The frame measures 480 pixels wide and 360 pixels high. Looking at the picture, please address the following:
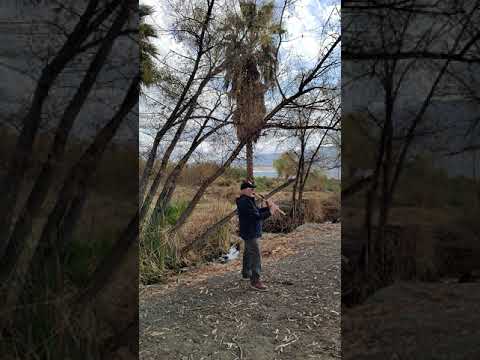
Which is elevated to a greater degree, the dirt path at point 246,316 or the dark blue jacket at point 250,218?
the dark blue jacket at point 250,218

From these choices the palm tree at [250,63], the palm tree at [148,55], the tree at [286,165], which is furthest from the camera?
the tree at [286,165]

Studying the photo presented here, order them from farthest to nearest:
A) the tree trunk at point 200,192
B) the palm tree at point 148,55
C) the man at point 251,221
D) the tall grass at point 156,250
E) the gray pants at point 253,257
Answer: the tree trunk at point 200,192 → the tall grass at point 156,250 → the palm tree at point 148,55 → the gray pants at point 253,257 → the man at point 251,221

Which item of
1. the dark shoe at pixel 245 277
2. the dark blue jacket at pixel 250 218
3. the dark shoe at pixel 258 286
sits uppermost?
the dark blue jacket at pixel 250 218

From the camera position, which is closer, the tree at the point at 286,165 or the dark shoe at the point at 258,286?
the dark shoe at the point at 258,286

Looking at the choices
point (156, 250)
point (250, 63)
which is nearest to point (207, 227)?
point (156, 250)

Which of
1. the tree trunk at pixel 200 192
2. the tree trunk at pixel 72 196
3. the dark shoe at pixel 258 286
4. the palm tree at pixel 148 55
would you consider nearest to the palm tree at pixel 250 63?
the tree trunk at pixel 200 192

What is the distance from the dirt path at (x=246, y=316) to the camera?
155 inches

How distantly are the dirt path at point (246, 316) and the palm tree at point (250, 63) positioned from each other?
1.86 m

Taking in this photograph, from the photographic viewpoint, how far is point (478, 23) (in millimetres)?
1616

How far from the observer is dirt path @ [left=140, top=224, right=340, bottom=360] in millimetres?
3932

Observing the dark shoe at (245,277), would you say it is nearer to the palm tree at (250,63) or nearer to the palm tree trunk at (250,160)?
the palm tree trunk at (250,160)

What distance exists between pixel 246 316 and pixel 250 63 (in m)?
3.75

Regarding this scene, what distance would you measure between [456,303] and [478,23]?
1.17 meters

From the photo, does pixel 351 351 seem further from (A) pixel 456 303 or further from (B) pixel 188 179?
(B) pixel 188 179
